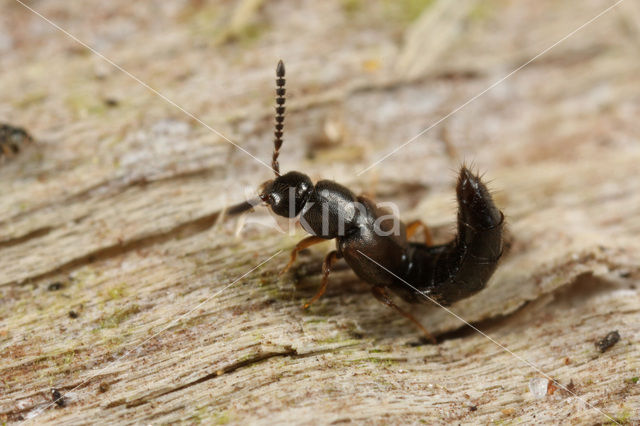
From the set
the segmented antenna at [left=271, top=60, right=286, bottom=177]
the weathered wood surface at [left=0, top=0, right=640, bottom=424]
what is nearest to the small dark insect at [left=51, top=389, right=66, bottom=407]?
the weathered wood surface at [left=0, top=0, right=640, bottom=424]

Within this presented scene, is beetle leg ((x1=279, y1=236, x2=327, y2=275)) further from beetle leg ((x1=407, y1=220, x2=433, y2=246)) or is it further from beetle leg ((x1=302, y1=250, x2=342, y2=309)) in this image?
beetle leg ((x1=407, y1=220, x2=433, y2=246))

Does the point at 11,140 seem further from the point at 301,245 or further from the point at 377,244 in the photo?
the point at 377,244

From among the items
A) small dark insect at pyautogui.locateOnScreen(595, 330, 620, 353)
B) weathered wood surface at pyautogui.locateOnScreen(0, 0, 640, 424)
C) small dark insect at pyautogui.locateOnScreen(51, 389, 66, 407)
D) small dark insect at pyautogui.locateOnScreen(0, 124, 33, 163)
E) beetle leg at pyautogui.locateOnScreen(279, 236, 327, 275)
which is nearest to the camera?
small dark insect at pyautogui.locateOnScreen(51, 389, 66, 407)

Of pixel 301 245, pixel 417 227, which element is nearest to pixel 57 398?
pixel 301 245

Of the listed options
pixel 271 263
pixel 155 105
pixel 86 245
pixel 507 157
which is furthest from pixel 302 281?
pixel 507 157

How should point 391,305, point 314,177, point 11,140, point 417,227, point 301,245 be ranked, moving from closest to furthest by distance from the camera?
point 391,305 → point 301,245 → point 11,140 → point 417,227 → point 314,177

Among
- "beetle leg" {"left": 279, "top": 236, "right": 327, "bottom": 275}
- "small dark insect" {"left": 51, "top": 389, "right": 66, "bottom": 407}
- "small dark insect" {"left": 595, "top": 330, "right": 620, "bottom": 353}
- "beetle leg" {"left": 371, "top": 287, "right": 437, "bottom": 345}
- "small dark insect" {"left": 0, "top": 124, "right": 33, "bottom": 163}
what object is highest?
"small dark insect" {"left": 0, "top": 124, "right": 33, "bottom": 163}
